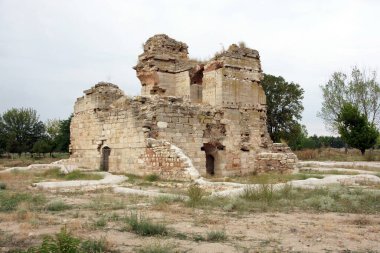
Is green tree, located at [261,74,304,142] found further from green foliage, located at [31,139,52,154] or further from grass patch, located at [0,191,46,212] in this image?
grass patch, located at [0,191,46,212]

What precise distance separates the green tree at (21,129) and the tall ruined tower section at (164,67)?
A: 91.0 ft

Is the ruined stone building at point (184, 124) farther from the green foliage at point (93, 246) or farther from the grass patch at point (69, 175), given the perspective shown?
the green foliage at point (93, 246)

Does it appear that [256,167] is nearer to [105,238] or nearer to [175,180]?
[175,180]

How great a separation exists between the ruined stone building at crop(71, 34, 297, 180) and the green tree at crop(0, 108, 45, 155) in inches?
1079

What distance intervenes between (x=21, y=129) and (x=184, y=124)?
123 ft

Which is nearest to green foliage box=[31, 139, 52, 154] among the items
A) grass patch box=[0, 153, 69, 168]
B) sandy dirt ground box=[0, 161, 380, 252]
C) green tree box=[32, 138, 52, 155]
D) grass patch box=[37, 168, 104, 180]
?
green tree box=[32, 138, 52, 155]

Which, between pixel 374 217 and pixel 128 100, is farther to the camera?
pixel 128 100

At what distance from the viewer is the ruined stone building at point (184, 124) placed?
15562 mm

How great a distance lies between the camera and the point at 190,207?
8.21 metres

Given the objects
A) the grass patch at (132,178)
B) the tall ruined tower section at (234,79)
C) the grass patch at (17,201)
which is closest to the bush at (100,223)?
the grass patch at (17,201)

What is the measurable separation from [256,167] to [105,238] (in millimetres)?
14151

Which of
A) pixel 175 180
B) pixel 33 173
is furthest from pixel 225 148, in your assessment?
pixel 33 173

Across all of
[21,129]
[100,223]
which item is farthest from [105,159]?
[21,129]

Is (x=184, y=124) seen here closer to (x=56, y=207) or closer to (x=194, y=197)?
(x=194, y=197)
